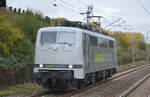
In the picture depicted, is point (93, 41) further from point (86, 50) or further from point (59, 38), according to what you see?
point (59, 38)

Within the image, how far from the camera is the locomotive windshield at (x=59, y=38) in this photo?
1700 cm

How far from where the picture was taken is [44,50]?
17.1 meters

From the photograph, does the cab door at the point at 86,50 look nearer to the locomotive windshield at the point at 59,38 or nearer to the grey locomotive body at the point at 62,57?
the grey locomotive body at the point at 62,57

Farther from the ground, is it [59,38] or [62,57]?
[59,38]

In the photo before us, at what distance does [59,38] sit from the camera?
56.3 feet

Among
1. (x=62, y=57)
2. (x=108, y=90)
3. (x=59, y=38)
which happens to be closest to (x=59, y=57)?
(x=62, y=57)

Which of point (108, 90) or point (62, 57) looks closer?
point (62, 57)

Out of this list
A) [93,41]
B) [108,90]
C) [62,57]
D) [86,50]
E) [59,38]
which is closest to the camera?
[62,57]

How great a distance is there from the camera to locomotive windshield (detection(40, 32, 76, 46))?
55.8 feet

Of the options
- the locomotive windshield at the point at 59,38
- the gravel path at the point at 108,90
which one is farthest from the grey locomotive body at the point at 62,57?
the gravel path at the point at 108,90

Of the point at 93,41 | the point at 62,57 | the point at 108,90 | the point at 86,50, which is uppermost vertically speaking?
the point at 93,41

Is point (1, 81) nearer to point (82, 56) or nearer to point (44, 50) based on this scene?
point (44, 50)

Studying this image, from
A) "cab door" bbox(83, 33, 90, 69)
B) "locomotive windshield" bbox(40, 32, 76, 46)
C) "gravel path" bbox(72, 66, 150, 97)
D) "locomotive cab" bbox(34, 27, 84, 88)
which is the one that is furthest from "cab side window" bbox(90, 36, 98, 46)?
"gravel path" bbox(72, 66, 150, 97)

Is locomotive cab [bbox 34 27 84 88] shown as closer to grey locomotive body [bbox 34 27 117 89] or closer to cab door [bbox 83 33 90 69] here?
grey locomotive body [bbox 34 27 117 89]
